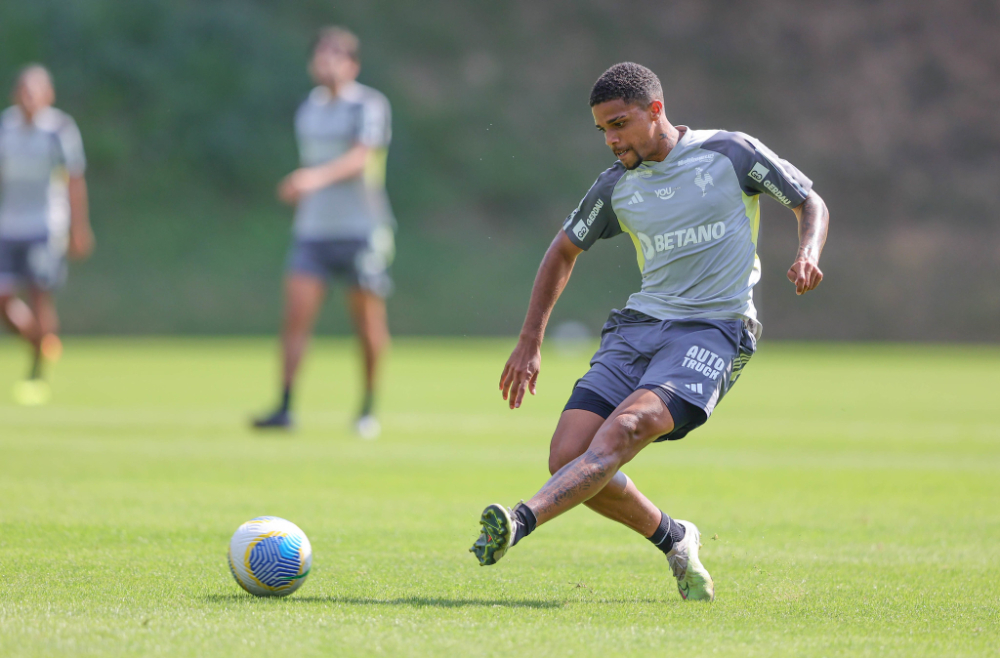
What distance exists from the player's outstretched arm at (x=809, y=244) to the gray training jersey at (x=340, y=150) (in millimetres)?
5704

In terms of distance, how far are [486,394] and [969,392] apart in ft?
19.0

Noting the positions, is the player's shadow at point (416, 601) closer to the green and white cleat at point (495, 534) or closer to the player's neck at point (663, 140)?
the green and white cleat at point (495, 534)

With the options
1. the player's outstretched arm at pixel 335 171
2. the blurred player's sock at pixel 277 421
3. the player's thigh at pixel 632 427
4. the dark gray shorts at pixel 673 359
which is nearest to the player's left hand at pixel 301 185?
the player's outstretched arm at pixel 335 171

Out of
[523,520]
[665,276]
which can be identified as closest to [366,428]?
[665,276]

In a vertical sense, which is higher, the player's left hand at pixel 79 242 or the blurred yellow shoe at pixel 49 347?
the player's left hand at pixel 79 242

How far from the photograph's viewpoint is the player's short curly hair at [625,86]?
432 cm

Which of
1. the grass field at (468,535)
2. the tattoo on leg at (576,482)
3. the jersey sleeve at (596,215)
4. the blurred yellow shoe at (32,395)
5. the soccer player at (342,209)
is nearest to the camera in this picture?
the grass field at (468,535)

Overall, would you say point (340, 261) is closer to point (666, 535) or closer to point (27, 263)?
point (27, 263)

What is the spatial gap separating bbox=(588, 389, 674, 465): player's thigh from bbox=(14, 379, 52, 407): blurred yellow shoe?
839 centimetres

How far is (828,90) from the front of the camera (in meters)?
38.9

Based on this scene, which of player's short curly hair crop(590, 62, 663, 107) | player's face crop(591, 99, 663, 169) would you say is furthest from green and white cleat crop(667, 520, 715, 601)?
player's short curly hair crop(590, 62, 663, 107)

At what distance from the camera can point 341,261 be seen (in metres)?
9.75

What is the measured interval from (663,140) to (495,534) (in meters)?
1.65

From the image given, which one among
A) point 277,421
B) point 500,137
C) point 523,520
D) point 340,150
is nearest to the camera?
point 523,520
